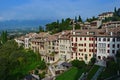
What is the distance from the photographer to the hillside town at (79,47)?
54500mm

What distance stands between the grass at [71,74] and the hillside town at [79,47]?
2.07 metres

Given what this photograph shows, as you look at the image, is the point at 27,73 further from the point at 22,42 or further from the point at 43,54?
the point at 22,42

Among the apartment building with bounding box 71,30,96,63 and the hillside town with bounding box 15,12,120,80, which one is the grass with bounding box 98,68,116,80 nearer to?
the hillside town with bounding box 15,12,120,80

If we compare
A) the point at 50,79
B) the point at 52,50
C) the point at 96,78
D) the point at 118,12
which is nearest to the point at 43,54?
the point at 52,50

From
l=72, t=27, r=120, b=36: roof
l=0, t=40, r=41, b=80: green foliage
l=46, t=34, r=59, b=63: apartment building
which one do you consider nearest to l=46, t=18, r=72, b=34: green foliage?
l=46, t=34, r=59, b=63: apartment building

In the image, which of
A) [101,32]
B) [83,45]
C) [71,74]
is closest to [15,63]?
[83,45]

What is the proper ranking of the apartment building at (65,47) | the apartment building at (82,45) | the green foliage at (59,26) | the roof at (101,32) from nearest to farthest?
the apartment building at (82,45) → the roof at (101,32) → the apartment building at (65,47) → the green foliage at (59,26)

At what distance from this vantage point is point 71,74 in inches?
1939

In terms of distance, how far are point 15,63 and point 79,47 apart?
13273 mm

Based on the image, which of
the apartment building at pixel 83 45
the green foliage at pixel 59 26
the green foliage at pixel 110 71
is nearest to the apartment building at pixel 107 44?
the apartment building at pixel 83 45

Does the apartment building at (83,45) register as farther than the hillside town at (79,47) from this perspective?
Yes

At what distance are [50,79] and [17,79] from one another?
5.75 meters

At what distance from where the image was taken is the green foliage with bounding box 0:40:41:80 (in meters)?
51.8

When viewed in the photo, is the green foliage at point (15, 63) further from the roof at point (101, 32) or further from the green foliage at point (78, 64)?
the roof at point (101, 32)
